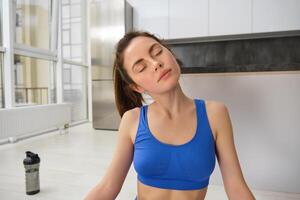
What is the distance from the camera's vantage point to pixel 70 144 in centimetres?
333

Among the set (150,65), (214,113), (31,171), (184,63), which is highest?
(184,63)

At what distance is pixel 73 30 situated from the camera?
5152 millimetres

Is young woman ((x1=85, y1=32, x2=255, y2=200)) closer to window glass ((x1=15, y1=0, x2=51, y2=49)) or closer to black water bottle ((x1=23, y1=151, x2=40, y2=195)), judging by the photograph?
black water bottle ((x1=23, y1=151, x2=40, y2=195))

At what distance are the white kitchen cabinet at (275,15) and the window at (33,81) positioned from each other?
11.6 ft

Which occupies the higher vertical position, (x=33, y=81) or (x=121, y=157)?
(x=33, y=81)

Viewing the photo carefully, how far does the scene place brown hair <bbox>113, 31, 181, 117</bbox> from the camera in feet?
2.46

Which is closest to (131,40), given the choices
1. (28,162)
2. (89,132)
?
(28,162)

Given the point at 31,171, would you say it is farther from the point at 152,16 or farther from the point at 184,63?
the point at 152,16

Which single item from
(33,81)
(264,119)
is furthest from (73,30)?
(264,119)

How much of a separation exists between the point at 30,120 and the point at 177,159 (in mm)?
3419

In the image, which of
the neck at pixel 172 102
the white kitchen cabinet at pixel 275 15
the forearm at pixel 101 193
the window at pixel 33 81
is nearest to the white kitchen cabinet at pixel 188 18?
the white kitchen cabinet at pixel 275 15

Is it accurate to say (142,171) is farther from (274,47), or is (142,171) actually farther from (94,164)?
(274,47)

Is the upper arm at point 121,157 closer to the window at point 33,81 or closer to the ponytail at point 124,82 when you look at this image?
the ponytail at point 124,82

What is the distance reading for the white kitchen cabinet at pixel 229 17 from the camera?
347 cm
